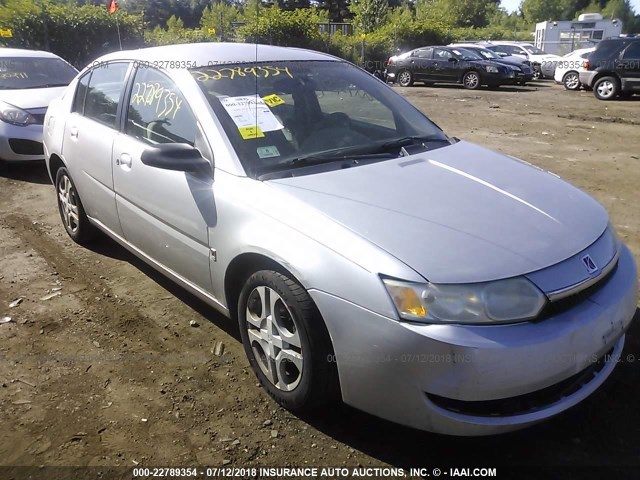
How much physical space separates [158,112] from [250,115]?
70cm

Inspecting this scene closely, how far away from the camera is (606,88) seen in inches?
606

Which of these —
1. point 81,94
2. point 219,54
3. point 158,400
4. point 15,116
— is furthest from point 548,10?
point 158,400

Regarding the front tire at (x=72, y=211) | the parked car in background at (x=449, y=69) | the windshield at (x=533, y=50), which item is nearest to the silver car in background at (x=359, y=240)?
the front tire at (x=72, y=211)

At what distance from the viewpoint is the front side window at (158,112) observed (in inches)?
125

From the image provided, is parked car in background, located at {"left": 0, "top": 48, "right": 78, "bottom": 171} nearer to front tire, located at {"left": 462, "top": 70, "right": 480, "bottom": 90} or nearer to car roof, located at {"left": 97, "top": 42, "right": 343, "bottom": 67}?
car roof, located at {"left": 97, "top": 42, "right": 343, "bottom": 67}

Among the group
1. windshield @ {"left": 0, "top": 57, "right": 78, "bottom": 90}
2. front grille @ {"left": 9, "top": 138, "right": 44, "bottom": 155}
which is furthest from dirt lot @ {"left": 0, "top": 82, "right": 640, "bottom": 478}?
windshield @ {"left": 0, "top": 57, "right": 78, "bottom": 90}

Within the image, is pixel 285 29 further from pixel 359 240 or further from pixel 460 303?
pixel 460 303

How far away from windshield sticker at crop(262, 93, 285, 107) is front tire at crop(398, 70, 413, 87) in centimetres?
1885

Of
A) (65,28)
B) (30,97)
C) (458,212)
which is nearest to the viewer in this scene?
(458,212)

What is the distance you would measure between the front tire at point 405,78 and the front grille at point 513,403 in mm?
19969

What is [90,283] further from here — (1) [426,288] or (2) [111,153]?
(1) [426,288]

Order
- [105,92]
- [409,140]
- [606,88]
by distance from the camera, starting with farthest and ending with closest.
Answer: [606,88], [105,92], [409,140]

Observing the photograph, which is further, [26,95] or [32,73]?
[32,73]

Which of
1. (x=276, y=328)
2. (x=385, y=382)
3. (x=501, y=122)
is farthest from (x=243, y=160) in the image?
(x=501, y=122)
